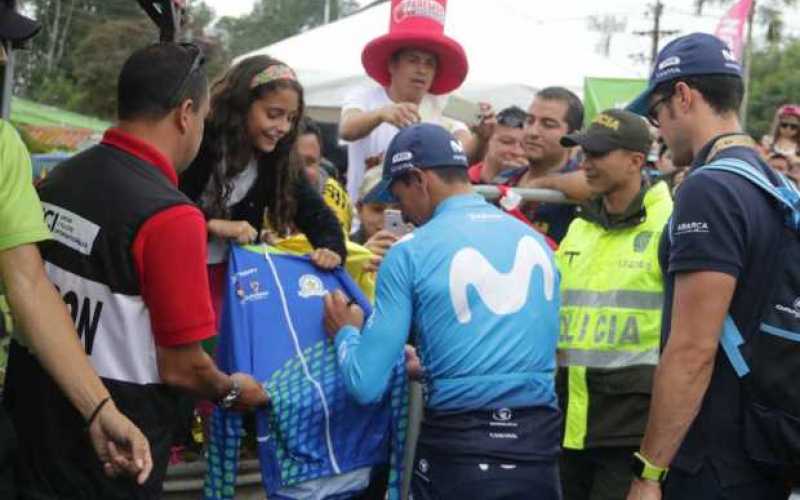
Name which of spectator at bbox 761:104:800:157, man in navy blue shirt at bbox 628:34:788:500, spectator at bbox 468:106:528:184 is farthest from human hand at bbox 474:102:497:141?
spectator at bbox 761:104:800:157

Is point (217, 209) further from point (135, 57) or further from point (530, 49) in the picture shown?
point (530, 49)

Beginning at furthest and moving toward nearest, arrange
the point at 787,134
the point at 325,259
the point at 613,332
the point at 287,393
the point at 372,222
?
the point at 787,134 → the point at 372,222 → the point at 613,332 → the point at 325,259 → the point at 287,393

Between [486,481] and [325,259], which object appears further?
[325,259]

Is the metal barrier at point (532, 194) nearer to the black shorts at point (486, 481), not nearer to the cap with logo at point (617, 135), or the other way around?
the cap with logo at point (617, 135)

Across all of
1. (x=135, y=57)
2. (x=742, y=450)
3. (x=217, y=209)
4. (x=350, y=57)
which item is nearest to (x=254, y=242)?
(x=217, y=209)

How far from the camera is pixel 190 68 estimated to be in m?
3.08

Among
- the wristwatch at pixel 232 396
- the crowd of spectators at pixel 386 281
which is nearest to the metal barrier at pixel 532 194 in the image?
the crowd of spectators at pixel 386 281

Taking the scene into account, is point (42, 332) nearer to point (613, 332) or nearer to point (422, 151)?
point (422, 151)

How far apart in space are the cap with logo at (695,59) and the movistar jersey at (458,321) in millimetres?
736

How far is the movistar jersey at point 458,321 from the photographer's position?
341 cm

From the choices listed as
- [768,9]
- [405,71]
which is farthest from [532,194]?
[768,9]

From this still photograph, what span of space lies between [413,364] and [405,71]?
72.1 inches

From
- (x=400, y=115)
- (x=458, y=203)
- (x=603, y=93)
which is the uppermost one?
(x=400, y=115)

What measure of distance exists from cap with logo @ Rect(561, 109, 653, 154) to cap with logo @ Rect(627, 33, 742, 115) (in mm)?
925
